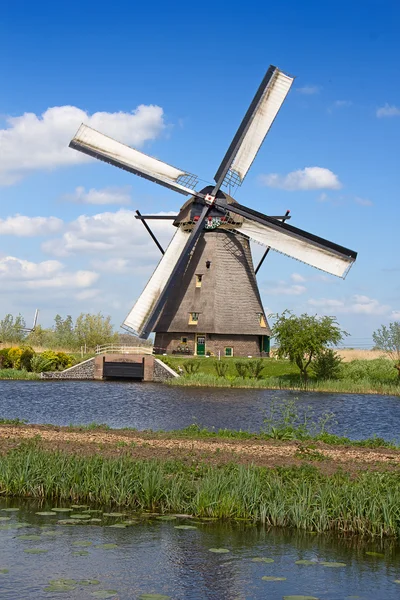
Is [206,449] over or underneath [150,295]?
underneath

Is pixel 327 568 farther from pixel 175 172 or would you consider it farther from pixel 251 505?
pixel 175 172

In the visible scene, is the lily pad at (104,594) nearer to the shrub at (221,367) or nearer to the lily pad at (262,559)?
the lily pad at (262,559)

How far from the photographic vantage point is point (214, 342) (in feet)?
154

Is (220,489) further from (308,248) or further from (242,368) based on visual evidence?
(242,368)

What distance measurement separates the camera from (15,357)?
4984 cm

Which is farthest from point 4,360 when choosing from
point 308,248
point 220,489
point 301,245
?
point 220,489

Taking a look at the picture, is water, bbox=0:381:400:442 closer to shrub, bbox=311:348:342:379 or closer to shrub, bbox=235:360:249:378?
shrub, bbox=235:360:249:378

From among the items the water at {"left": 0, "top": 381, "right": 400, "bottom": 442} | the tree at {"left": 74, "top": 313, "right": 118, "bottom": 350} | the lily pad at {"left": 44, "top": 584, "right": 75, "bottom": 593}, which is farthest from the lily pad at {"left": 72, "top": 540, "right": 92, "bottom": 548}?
the tree at {"left": 74, "top": 313, "right": 118, "bottom": 350}

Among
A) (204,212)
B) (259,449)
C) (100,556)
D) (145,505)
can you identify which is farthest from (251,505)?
(204,212)

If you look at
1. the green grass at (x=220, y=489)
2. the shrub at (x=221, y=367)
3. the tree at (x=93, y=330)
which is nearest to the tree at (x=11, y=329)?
the tree at (x=93, y=330)

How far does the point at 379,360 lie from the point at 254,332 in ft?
23.7

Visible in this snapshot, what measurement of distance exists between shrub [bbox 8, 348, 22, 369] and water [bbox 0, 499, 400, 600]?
39537 millimetres

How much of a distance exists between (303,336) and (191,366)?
270 inches

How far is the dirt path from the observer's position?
44.9ft
